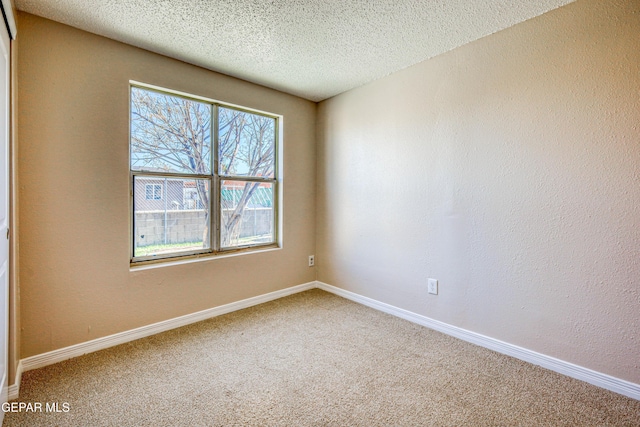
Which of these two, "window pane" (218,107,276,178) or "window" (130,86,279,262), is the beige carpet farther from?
"window pane" (218,107,276,178)

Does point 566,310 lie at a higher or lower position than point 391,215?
lower

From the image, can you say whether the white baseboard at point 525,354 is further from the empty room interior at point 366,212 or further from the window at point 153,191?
the window at point 153,191

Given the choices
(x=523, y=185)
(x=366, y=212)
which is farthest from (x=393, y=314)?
(x=523, y=185)

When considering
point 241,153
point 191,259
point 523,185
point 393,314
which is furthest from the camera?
point 241,153

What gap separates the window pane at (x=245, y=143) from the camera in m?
2.88

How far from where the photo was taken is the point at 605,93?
1684 mm

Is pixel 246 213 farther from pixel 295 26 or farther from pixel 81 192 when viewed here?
pixel 295 26

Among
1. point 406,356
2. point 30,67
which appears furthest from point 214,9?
point 406,356

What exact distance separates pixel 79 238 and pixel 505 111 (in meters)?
3.10

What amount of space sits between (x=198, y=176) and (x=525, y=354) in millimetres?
2886

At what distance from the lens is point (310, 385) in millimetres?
1763

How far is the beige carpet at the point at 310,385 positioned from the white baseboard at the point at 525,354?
56 mm

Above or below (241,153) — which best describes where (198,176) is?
below

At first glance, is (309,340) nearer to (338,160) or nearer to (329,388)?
(329,388)
